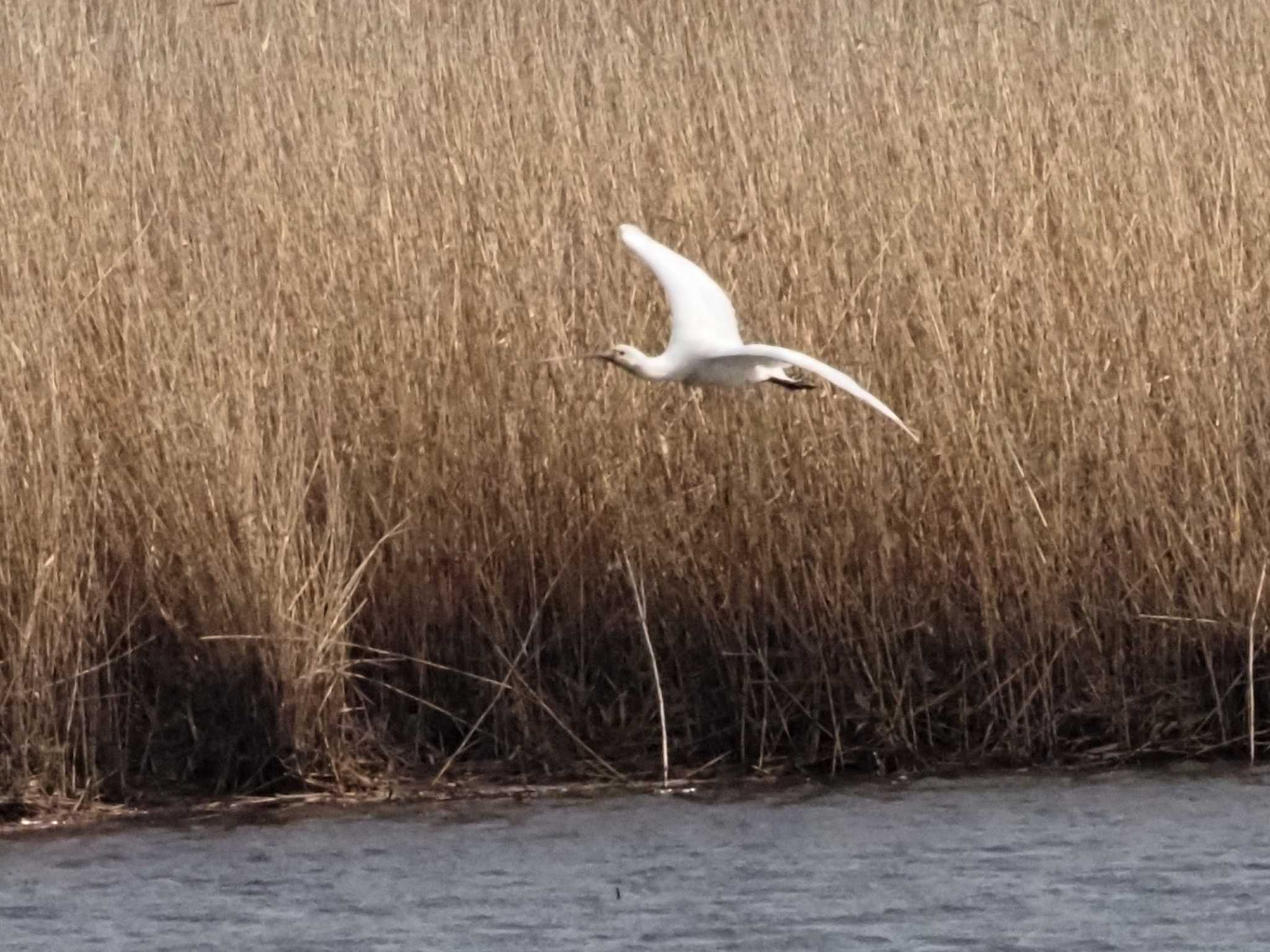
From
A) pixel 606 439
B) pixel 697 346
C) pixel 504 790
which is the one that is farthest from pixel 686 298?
pixel 504 790

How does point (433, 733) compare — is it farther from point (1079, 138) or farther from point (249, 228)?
point (1079, 138)

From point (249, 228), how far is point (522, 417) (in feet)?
2.38

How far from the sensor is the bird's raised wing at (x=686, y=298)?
4234mm

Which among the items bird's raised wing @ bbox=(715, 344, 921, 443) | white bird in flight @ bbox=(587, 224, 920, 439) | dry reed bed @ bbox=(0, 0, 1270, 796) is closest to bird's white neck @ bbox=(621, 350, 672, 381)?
white bird in flight @ bbox=(587, 224, 920, 439)

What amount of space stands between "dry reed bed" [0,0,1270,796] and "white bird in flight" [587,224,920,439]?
272 millimetres

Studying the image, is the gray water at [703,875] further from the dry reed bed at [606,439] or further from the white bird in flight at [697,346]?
the white bird in flight at [697,346]

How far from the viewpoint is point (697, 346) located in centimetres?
415

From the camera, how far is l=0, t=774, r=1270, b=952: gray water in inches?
148

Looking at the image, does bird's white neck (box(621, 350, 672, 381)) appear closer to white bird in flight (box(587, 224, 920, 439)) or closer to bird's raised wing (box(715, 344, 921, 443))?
white bird in flight (box(587, 224, 920, 439))

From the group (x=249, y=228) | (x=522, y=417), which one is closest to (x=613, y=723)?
(x=522, y=417)

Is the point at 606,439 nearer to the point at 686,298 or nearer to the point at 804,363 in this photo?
the point at 686,298

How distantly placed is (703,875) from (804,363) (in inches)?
39.4

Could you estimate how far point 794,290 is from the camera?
4.69m

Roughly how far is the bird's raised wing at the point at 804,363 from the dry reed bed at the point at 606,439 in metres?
0.49
